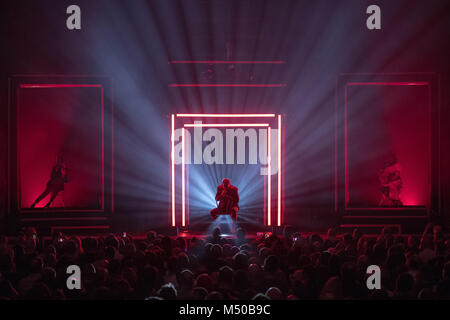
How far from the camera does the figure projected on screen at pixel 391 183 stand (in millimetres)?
13500

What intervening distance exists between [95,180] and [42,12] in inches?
221

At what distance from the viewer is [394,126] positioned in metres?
14.3

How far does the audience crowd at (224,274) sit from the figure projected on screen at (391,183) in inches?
243

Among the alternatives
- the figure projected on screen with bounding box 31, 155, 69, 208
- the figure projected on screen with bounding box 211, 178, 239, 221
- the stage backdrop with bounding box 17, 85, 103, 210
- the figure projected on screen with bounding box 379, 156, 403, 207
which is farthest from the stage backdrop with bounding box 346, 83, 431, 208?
the figure projected on screen with bounding box 31, 155, 69, 208

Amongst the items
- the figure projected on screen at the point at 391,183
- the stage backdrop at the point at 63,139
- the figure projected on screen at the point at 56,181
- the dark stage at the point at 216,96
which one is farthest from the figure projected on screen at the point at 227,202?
the figure projected on screen at the point at 56,181

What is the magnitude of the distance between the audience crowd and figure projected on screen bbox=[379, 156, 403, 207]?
617 cm

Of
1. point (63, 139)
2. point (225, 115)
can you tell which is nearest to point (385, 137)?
point (225, 115)

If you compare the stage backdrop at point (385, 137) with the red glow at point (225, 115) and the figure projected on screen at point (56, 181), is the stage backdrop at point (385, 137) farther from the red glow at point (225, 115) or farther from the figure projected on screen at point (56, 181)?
the figure projected on screen at point (56, 181)

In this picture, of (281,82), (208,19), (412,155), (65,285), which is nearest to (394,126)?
(412,155)

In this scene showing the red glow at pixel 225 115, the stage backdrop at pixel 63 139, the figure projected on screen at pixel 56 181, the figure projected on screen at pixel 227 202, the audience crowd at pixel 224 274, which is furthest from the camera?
the stage backdrop at pixel 63 139

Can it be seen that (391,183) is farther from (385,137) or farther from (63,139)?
(63,139)

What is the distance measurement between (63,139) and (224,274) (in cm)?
1044

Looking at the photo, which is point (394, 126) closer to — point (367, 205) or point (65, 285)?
point (367, 205)

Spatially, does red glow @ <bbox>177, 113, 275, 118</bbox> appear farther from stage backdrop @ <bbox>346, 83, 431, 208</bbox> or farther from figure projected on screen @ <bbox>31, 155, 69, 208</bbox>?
figure projected on screen @ <bbox>31, 155, 69, 208</bbox>
